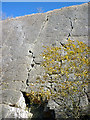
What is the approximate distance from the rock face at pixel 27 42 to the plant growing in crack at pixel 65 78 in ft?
0.69

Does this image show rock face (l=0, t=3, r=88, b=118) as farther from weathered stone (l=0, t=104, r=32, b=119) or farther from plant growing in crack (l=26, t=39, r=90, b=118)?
plant growing in crack (l=26, t=39, r=90, b=118)

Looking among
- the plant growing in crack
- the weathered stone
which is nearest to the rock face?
the weathered stone

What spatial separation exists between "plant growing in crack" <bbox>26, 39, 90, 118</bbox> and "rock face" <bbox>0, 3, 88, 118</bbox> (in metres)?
0.21

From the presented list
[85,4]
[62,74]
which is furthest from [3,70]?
[85,4]

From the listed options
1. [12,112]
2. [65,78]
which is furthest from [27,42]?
[12,112]

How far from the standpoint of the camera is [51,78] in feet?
10.0

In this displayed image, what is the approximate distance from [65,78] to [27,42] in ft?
5.21

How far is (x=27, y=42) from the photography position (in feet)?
12.6

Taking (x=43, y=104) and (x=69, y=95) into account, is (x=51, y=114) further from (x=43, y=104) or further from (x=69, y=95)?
(x=69, y=95)

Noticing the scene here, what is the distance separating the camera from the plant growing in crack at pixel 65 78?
108 inches

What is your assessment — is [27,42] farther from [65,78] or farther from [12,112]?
[12,112]

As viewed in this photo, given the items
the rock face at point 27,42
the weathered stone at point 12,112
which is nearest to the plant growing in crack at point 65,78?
the rock face at point 27,42

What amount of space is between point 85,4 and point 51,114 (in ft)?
10.2

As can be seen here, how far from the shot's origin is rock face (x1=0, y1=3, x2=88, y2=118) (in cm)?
303
